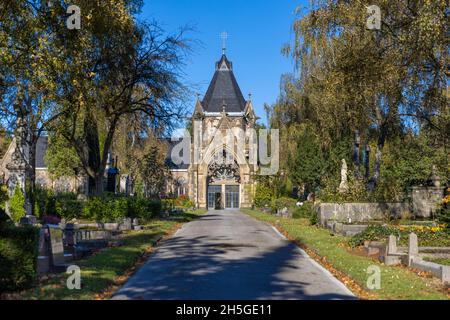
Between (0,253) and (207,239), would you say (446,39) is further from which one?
(0,253)

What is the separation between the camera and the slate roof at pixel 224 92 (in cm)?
8219

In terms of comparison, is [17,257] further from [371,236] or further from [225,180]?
[225,180]

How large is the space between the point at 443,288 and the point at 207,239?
1113 cm

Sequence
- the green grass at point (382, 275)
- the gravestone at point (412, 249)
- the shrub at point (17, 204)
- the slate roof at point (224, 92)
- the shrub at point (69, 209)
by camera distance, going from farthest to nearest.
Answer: the slate roof at point (224, 92) → the shrub at point (69, 209) → the shrub at point (17, 204) → the gravestone at point (412, 249) → the green grass at point (382, 275)

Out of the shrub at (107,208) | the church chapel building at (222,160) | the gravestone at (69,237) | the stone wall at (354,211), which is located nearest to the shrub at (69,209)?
the shrub at (107,208)

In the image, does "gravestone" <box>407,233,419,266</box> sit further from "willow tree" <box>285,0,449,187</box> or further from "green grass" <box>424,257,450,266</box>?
"willow tree" <box>285,0,449,187</box>

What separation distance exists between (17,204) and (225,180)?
50433 millimetres

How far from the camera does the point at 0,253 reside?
1023cm

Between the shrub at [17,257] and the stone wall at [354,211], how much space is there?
18.2 m

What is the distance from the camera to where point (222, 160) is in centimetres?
7538

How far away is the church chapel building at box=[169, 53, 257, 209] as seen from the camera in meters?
74.4

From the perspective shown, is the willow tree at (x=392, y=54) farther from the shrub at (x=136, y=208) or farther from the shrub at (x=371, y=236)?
the shrub at (x=136, y=208)

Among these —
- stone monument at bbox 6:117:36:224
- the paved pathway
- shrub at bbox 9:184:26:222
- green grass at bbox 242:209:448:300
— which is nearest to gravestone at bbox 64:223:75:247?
the paved pathway
